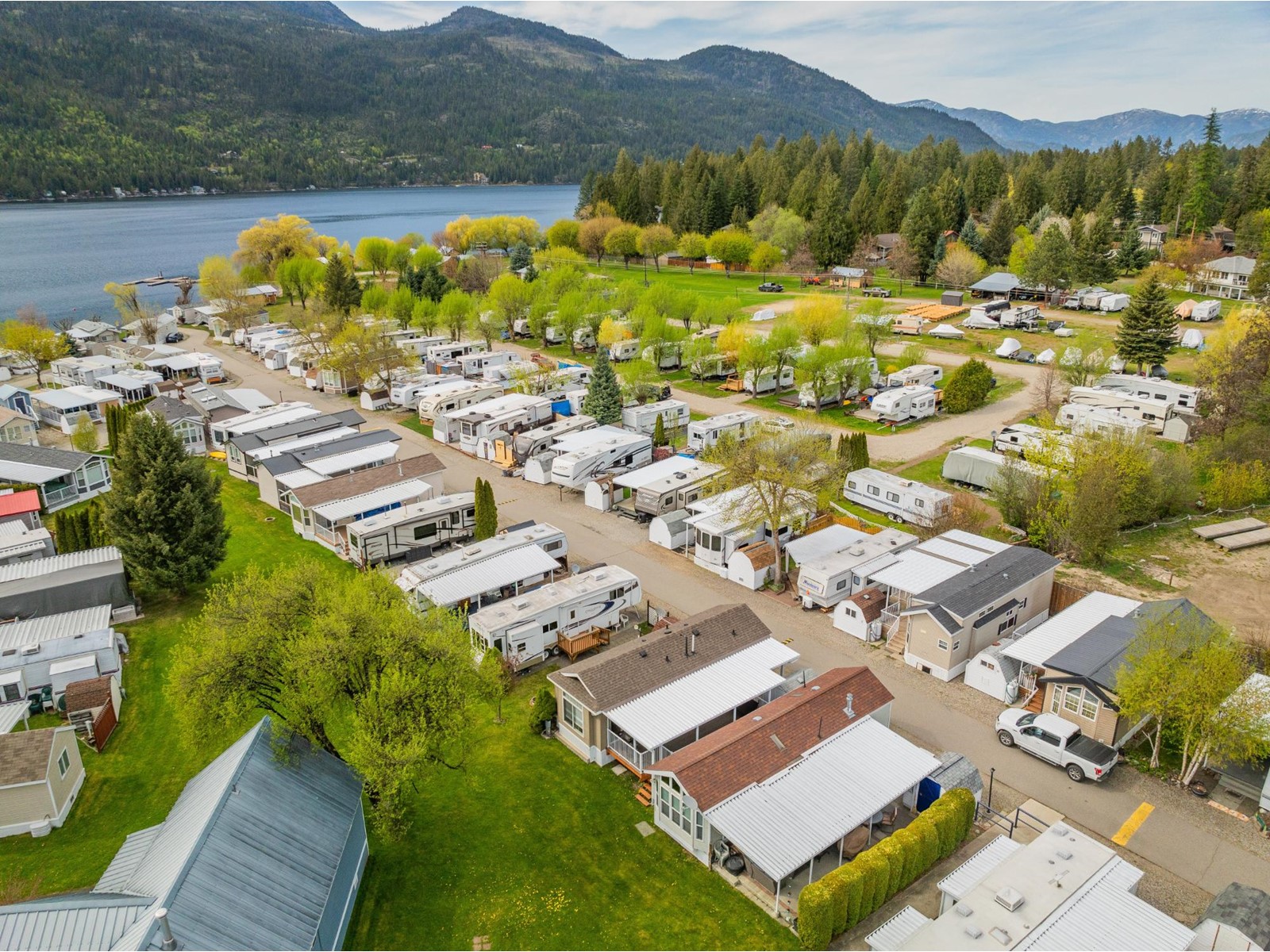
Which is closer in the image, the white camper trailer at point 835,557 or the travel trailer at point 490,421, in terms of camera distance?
the white camper trailer at point 835,557

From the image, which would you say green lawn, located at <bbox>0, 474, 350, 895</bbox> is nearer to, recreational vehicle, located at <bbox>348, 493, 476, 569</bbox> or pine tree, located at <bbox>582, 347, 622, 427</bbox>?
recreational vehicle, located at <bbox>348, 493, 476, 569</bbox>

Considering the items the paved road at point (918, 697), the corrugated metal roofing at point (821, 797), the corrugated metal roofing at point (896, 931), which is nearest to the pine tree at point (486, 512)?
the paved road at point (918, 697)

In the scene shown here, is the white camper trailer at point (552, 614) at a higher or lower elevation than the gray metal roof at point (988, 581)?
lower

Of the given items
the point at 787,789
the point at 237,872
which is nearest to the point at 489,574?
the point at 787,789

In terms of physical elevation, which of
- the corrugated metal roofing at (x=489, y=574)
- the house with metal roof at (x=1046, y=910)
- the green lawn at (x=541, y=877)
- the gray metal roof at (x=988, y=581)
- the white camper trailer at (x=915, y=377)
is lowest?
the green lawn at (x=541, y=877)

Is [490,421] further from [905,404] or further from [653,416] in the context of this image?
[905,404]

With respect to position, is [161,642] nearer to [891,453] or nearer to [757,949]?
[757,949]

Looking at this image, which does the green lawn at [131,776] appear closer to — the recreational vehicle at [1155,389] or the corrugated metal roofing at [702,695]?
the corrugated metal roofing at [702,695]

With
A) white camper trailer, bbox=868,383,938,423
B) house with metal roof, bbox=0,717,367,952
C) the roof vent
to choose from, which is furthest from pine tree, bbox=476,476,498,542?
white camper trailer, bbox=868,383,938,423
